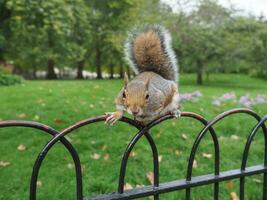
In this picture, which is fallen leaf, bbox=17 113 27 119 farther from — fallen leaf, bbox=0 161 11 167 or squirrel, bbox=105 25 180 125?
squirrel, bbox=105 25 180 125

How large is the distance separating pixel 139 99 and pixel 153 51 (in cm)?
23

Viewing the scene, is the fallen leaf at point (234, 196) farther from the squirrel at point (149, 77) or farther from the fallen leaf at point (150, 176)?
the squirrel at point (149, 77)

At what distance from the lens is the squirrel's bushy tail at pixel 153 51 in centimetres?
126

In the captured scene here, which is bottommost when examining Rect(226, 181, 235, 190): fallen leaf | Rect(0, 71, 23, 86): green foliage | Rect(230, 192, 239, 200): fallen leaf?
Rect(230, 192, 239, 200): fallen leaf

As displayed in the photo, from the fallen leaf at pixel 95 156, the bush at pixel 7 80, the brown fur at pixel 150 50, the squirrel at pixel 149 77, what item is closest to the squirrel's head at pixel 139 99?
the squirrel at pixel 149 77

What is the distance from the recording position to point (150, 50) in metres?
1.25

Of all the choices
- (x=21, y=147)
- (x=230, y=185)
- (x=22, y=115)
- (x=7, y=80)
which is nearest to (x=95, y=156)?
(x=21, y=147)

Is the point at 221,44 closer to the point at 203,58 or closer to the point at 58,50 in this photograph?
the point at 203,58

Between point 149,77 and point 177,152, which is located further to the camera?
point 177,152

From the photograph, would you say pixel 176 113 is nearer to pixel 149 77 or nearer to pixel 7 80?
pixel 149 77

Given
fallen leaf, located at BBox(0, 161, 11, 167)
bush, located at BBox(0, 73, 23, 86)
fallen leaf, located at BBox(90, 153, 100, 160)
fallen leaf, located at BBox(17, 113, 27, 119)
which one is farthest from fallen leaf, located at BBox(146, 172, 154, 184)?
bush, located at BBox(0, 73, 23, 86)

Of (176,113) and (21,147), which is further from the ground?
(176,113)

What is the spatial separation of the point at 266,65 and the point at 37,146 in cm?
1069

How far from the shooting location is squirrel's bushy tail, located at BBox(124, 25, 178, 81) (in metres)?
1.26
